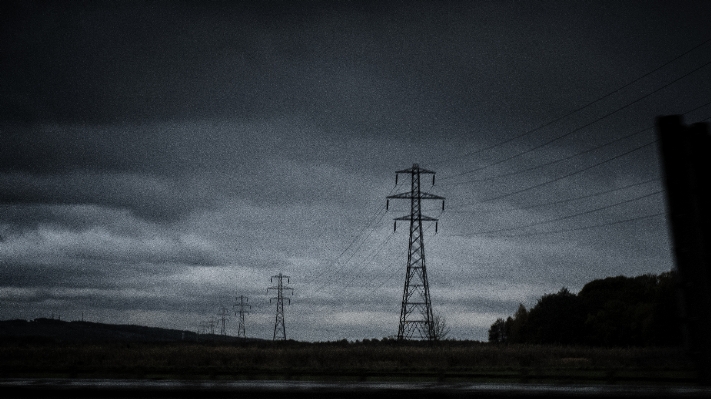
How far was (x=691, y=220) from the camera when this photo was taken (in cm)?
378

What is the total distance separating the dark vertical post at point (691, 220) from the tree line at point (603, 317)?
62808 millimetres

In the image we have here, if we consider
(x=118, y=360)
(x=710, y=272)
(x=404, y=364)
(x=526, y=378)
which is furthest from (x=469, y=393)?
(x=118, y=360)

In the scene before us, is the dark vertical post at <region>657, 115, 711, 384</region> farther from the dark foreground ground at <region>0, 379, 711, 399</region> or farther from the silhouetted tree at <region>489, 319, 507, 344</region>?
the silhouetted tree at <region>489, 319, 507, 344</region>

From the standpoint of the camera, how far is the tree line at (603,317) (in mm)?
64750

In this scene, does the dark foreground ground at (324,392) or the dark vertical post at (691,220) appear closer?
the dark foreground ground at (324,392)

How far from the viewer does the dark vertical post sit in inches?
147

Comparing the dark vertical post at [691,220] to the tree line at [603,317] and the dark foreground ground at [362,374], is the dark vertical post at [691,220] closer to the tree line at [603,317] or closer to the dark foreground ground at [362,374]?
the dark foreground ground at [362,374]

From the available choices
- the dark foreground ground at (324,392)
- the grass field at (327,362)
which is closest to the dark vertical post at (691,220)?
the dark foreground ground at (324,392)

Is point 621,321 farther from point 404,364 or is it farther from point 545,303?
point 404,364

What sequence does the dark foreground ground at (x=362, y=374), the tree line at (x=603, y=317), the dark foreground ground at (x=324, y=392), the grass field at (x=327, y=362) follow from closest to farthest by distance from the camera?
the dark foreground ground at (x=324, y=392)
the dark foreground ground at (x=362, y=374)
the grass field at (x=327, y=362)
the tree line at (x=603, y=317)

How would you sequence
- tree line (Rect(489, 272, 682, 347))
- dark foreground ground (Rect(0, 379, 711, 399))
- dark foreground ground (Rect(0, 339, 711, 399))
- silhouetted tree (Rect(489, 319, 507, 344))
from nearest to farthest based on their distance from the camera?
dark foreground ground (Rect(0, 379, 711, 399)) → dark foreground ground (Rect(0, 339, 711, 399)) → tree line (Rect(489, 272, 682, 347)) → silhouetted tree (Rect(489, 319, 507, 344))

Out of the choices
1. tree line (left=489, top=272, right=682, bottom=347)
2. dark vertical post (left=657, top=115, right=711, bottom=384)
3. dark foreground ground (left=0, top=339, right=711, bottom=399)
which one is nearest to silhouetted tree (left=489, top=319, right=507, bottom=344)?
tree line (left=489, top=272, right=682, bottom=347)

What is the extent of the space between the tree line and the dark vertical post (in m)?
62.8

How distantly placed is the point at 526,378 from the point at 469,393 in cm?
2213
